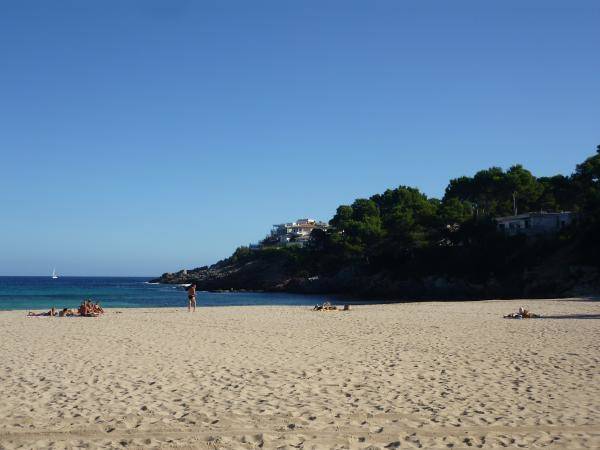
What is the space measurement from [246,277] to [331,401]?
95.8 m

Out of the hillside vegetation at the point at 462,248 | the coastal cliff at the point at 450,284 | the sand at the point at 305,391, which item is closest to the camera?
the sand at the point at 305,391

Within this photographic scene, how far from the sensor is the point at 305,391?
367 inches

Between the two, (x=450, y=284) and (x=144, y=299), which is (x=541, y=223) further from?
(x=144, y=299)

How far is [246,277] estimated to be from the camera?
103438 millimetres

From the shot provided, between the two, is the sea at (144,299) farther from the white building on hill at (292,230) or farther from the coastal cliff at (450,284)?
the white building on hill at (292,230)

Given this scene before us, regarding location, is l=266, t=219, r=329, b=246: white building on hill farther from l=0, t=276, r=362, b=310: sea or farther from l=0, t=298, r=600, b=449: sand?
l=0, t=298, r=600, b=449: sand

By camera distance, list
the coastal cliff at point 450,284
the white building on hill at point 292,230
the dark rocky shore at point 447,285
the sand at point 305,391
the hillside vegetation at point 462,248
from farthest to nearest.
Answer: the white building on hill at point 292,230, the hillside vegetation at point 462,248, the coastal cliff at point 450,284, the dark rocky shore at point 447,285, the sand at point 305,391

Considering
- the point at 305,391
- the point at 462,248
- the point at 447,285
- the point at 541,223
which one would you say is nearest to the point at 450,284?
the point at 447,285

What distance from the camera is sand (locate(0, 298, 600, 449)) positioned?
22.8 ft

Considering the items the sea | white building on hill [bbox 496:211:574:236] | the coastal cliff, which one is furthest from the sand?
white building on hill [bbox 496:211:574:236]

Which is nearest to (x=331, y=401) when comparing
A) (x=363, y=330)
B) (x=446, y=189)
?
(x=363, y=330)

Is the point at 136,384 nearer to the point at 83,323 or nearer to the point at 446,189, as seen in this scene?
the point at 83,323

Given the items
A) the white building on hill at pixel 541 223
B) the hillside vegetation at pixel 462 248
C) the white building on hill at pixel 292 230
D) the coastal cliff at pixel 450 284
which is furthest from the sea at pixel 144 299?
the white building on hill at pixel 292 230

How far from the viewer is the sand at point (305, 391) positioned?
22.8ft
